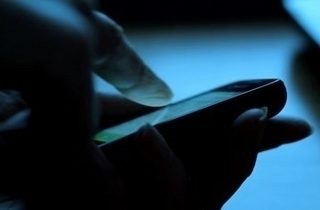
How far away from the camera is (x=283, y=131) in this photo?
0.48 metres

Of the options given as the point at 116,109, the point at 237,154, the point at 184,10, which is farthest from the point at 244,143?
the point at 184,10

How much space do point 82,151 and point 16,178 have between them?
0.10 m

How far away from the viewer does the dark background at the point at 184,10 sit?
3.07ft

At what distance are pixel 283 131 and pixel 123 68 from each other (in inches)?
4.9

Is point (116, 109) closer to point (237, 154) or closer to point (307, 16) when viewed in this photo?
point (237, 154)

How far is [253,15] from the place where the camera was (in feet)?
3.07

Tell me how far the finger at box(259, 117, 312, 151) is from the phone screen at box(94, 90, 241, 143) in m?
0.04

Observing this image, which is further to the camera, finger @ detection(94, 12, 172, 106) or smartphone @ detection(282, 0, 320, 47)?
smartphone @ detection(282, 0, 320, 47)

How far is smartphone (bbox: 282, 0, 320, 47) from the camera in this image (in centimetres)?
76

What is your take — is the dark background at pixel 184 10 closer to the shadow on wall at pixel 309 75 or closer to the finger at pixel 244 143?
the shadow on wall at pixel 309 75

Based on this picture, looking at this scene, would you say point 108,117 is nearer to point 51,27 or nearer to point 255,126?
point 255,126

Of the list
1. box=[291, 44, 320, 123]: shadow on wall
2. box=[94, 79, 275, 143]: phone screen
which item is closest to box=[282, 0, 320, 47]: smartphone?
box=[291, 44, 320, 123]: shadow on wall

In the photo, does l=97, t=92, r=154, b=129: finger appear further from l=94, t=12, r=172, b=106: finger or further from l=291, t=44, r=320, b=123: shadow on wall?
l=291, t=44, r=320, b=123: shadow on wall

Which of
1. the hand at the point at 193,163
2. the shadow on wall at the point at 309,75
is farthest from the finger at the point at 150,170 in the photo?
the shadow on wall at the point at 309,75
